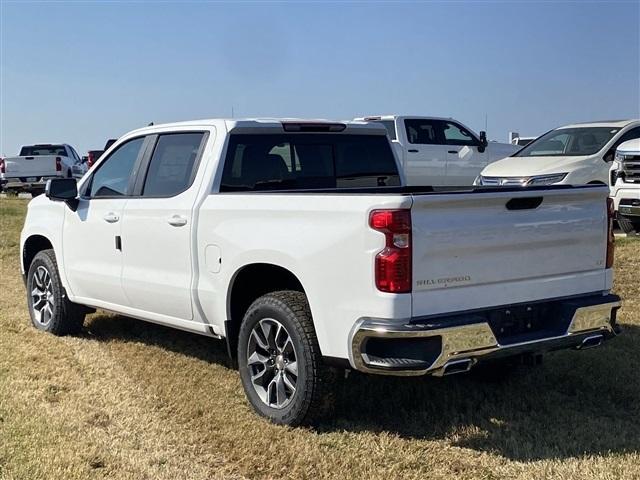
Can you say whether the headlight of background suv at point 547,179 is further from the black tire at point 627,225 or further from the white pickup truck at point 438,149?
the white pickup truck at point 438,149

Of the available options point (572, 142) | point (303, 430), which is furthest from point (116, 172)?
point (572, 142)

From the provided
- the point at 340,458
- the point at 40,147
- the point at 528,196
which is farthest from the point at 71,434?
the point at 40,147

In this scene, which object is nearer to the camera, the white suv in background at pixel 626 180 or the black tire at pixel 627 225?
the white suv in background at pixel 626 180

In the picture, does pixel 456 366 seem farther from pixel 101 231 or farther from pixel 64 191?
pixel 64 191

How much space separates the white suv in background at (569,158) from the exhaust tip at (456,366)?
303 inches

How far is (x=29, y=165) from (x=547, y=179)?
1722 cm

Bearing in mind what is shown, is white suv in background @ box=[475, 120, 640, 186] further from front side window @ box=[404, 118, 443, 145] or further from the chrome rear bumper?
the chrome rear bumper

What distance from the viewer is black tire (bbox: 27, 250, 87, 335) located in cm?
677

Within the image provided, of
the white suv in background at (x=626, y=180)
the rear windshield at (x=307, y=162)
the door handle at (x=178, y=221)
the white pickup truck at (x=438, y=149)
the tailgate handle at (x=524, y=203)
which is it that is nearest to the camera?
the tailgate handle at (x=524, y=203)

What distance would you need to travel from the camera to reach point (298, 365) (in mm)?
4430

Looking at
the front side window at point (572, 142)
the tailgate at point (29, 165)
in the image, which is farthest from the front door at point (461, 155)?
the tailgate at point (29, 165)

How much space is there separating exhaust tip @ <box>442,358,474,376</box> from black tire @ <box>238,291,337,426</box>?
2.25 ft

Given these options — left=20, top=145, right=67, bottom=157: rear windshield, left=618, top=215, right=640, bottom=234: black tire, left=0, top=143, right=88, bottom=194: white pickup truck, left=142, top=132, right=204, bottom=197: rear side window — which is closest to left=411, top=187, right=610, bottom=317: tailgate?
left=142, top=132, right=204, bottom=197: rear side window

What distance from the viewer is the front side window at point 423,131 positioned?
16.0 m
